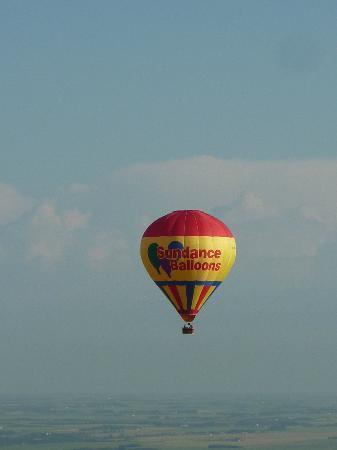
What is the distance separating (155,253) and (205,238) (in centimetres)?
286

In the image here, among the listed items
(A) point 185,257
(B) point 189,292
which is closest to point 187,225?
(A) point 185,257

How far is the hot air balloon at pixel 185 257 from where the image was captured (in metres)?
63.0

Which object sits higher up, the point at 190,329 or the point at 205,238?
the point at 205,238

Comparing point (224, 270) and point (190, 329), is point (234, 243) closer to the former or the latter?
point (224, 270)

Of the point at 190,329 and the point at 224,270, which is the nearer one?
the point at 190,329

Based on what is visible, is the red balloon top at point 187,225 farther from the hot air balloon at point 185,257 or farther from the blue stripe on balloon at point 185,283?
the blue stripe on balloon at point 185,283

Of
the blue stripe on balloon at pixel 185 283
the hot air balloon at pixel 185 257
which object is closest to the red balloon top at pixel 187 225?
the hot air balloon at pixel 185 257

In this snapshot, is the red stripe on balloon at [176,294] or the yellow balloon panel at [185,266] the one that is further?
the red stripe on balloon at [176,294]

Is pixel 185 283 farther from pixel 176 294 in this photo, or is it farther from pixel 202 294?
pixel 202 294

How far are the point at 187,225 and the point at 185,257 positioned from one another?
177 cm

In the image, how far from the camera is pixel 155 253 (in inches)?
2496

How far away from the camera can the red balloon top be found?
207 feet

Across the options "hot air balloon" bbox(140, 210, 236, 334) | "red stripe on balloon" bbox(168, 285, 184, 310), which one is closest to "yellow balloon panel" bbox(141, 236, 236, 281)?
"hot air balloon" bbox(140, 210, 236, 334)

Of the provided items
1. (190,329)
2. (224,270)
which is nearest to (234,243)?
(224,270)
